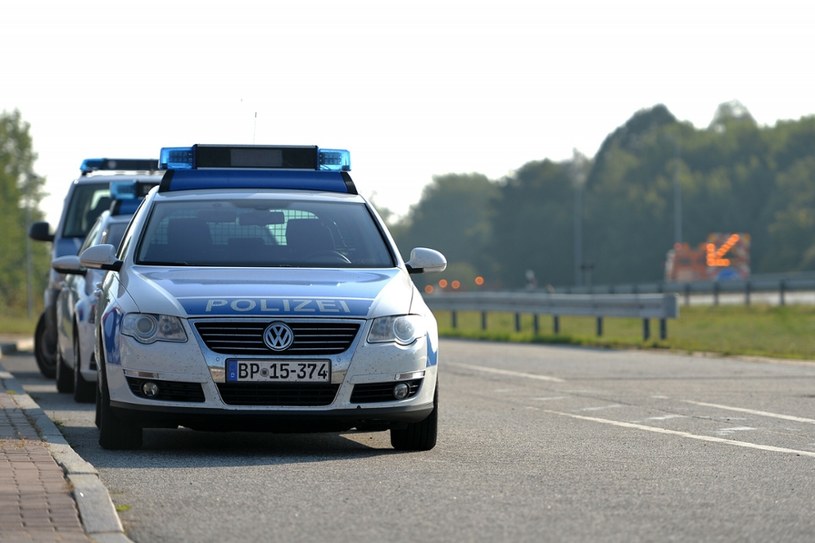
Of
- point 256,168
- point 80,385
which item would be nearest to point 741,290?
point 80,385

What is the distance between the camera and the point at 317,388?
9500mm

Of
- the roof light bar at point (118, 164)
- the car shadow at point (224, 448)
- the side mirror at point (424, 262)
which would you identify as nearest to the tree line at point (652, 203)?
the roof light bar at point (118, 164)

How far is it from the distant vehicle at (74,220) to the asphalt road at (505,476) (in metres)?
3.55

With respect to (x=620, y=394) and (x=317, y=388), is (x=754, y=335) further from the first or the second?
(x=317, y=388)

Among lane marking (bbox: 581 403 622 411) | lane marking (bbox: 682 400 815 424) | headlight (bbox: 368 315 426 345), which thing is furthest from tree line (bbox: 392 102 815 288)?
headlight (bbox: 368 315 426 345)

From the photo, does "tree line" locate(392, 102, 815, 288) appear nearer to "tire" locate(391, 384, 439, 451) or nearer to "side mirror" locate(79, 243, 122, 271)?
"side mirror" locate(79, 243, 122, 271)

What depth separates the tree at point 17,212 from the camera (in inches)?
3927

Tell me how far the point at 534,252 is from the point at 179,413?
124m

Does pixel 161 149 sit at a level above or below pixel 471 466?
above

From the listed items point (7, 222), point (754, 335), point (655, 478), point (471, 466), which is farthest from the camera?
point (7, 222)

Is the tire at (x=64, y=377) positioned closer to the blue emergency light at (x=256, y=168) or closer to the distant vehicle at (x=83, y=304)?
the distant vehicle at (x=83, y=304)

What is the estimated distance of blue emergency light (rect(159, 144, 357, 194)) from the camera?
37.6ft

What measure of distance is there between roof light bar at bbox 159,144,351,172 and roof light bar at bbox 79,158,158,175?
8.37m

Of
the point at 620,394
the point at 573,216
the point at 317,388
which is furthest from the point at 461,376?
the point at 573,216
